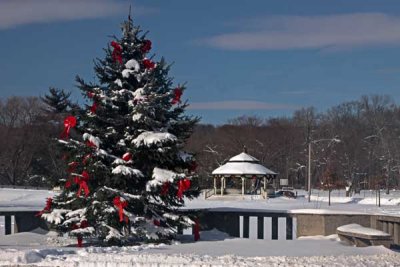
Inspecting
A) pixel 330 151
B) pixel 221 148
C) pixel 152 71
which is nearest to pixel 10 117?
pixel 221 148

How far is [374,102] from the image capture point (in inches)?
4592

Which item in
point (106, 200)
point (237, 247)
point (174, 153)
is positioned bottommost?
point (237, 247)

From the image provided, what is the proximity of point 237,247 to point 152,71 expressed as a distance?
6.09 meters

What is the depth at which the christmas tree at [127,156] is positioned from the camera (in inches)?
792

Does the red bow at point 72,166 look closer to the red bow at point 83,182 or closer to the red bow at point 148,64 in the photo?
the red bow at point 83,182

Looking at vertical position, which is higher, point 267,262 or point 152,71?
point 152,71

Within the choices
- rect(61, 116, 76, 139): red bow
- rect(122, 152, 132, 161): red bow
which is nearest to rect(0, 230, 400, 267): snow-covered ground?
rect(122, 152, 132, 161): red bow

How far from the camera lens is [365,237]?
1938 cm

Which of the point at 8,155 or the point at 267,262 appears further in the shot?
the point at 8,155

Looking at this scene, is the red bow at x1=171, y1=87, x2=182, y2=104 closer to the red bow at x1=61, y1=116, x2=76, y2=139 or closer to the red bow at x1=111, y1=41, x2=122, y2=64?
the red bow at x1=111, y1=41, x2=122, y2=64

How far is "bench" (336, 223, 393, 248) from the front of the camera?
63.4 feet

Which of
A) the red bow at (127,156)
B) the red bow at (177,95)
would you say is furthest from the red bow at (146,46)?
the red bow at (127,156)

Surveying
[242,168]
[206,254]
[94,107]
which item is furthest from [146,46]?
[242,168]

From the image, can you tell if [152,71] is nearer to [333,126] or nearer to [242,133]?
[242,133]
